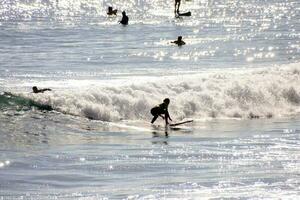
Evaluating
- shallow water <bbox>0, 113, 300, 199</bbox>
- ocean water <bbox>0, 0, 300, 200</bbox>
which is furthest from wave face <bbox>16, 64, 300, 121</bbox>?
shallow water <bbox>0, 113, 300, 199</bbox>

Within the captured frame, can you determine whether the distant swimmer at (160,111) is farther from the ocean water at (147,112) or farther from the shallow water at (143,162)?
the shallow water at (143,162)

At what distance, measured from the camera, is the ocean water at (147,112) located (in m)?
18.0

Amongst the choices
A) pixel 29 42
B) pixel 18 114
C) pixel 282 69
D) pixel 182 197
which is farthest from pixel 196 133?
pixel 29 42

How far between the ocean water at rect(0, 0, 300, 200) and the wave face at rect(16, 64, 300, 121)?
5 centimetres

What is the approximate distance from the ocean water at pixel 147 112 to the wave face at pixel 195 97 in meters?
0.05

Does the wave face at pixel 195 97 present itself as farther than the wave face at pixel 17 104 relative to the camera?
Yes

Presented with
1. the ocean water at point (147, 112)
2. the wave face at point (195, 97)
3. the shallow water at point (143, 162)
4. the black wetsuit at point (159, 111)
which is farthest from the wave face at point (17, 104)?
the black wetsuit at point (159, 111)

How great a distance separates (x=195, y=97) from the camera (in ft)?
107

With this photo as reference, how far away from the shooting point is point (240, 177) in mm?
18422

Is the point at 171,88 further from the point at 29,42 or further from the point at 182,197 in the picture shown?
the point at 29,42

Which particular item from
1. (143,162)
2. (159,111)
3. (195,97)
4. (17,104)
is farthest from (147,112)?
(143,162)

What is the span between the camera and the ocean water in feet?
59.0

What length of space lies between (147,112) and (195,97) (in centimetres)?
286

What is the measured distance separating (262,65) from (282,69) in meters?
3.54
